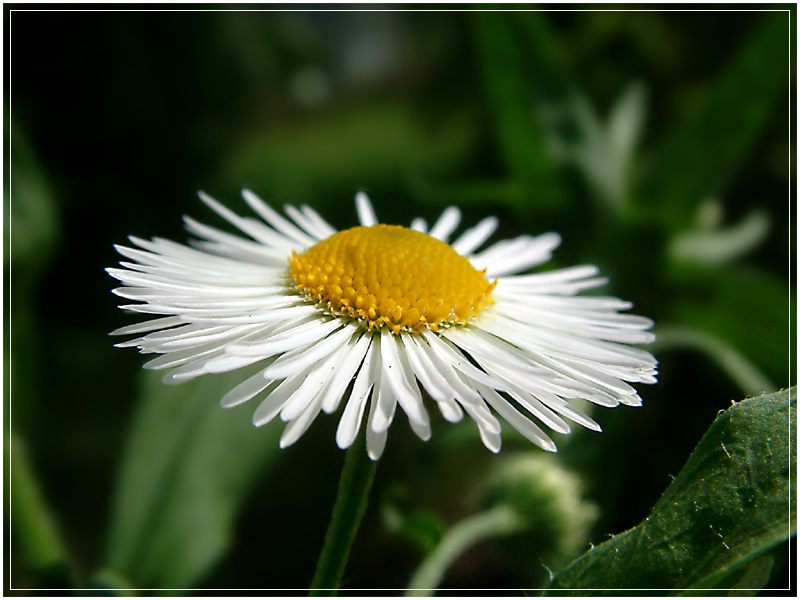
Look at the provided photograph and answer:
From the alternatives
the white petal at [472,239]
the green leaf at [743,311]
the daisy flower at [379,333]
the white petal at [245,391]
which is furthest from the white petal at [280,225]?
the green leaf at [743,311]

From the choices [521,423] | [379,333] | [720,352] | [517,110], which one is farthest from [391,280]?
[517,110]

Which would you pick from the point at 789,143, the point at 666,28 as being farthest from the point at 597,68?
the point at 789,143

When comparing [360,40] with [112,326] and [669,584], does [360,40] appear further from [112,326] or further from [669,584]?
[669,584]

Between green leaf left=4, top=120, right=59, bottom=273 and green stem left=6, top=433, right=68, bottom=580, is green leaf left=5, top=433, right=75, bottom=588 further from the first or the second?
green leaf left=4, top=120, right=59, bottom=273

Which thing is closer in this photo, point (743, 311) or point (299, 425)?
point (299, 425)

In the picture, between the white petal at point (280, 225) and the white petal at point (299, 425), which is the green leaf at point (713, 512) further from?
the white petal at point (280, 225)

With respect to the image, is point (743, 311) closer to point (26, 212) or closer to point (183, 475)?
point (183, 475)
